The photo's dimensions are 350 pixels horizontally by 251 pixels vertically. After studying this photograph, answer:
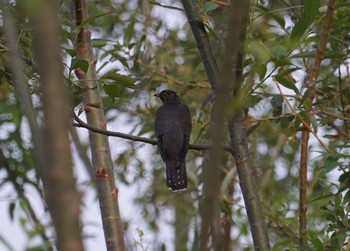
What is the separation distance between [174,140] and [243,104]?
1.95 m

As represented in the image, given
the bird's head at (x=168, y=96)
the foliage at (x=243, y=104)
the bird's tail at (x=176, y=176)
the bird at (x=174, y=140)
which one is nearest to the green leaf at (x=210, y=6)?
the foliage at (x=243, y=104)

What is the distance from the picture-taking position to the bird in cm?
613

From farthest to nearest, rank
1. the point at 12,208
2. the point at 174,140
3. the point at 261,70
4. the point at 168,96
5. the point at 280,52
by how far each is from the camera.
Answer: the point at 168,96, the point at 174,140, the point at 12,208, the point at 280,52, the point at 261,70

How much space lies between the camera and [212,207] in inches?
66.9

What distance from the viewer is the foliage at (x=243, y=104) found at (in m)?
4.33

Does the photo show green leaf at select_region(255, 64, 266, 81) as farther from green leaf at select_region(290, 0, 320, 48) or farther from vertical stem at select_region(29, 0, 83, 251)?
vertical stem at select_region(29, 0, 83, 251)

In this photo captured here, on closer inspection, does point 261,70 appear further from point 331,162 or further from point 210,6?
point 331,162

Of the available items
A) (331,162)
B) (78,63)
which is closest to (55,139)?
(78,63)

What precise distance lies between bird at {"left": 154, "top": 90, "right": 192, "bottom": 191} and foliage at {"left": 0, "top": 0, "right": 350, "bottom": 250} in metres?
0.13

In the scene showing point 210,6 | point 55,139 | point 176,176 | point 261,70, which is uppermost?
point 210,6

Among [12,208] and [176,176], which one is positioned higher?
[176,176]

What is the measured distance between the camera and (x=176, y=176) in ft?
20.1

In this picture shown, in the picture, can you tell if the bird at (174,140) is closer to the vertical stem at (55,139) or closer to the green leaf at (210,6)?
the green leaf at (210,6)

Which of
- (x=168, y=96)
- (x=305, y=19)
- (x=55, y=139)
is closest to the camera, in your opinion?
(x=55, y=139)
